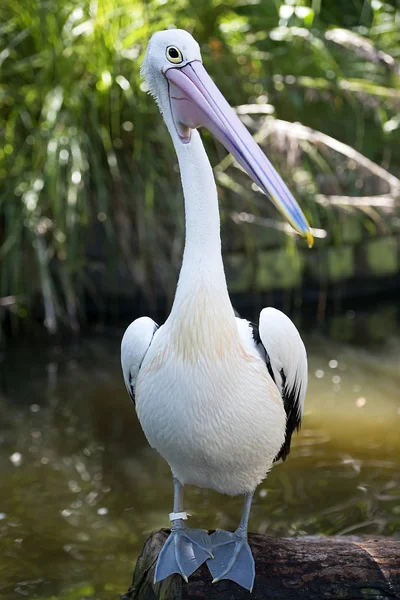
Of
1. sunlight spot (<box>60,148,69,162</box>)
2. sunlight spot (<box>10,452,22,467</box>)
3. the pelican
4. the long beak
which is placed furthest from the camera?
sunlight spot (<box>60,148,69,162</box>)

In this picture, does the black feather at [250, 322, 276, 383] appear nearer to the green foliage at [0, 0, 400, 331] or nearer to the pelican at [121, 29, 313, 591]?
the pelican at [121, 29, 313, 591]

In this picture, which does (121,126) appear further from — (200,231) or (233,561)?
(233,561)

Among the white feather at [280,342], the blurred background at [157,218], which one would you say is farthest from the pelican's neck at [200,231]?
the blurred background at [157,218]

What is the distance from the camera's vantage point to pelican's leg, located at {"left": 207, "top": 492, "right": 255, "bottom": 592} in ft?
7.07

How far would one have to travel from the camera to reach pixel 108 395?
4.53 metres

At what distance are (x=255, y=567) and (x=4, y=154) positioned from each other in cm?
373

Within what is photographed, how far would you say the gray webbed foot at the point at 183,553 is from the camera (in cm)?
219

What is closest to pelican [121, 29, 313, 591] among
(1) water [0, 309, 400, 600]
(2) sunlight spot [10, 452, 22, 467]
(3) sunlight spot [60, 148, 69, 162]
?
(1) water [0, 309, 400, 600]

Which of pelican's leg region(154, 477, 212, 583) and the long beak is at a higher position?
the long beak

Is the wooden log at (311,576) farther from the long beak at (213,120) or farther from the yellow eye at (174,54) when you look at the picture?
the yellow eye at (174,54)

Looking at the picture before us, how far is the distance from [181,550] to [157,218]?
3.30 metres

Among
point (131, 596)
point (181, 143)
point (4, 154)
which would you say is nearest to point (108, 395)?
point (4, 154)

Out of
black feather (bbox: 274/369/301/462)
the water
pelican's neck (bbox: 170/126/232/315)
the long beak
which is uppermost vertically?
the long beak

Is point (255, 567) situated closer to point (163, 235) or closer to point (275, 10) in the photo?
point (163, 235)
